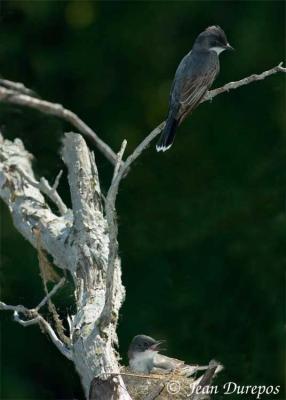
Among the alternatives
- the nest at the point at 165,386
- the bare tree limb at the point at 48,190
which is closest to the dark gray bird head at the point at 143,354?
the nest at the point at 165,386

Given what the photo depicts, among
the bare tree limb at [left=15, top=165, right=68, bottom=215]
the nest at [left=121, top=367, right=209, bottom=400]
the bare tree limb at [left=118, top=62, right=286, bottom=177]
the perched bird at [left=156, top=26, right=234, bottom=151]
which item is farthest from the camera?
the bare tree limb at [left=15, top=165, right=68, bottom=215]

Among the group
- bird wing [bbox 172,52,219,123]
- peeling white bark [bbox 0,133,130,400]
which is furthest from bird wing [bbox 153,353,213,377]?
bird wing [bbox 172,52,219,123]

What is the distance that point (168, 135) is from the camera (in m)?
3.72

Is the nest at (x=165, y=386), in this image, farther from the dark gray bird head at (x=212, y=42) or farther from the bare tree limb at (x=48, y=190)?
the dark gray bird head at (x=212, y=42)

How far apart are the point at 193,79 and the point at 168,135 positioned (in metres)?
0.36

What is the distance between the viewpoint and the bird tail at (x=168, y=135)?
12.0 feet

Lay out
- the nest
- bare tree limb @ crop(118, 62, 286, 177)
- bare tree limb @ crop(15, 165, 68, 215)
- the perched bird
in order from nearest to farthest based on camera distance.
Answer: bare tree limb @ crop(118, 62, 286, 177), the nest, the perched bird, bare tree limb @ crop(15, 165, 68, 215)

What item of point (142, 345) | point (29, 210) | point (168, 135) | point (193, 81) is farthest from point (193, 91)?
point (142, 345)

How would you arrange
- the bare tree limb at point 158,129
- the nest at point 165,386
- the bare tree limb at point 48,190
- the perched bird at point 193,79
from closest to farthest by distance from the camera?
1. the bare tree limb at point 158,129
2. the nest at point 165,386
3. the perched bird at point 193,79
4. the bare tree limb at point 48,190

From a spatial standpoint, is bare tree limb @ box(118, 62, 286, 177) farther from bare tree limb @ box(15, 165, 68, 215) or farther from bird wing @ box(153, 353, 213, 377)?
bird wing @ box(153, 353, 213, 377)

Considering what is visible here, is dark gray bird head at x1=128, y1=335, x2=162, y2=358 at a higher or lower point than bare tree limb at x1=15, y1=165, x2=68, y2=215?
lower

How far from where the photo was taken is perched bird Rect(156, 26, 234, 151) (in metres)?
3.79

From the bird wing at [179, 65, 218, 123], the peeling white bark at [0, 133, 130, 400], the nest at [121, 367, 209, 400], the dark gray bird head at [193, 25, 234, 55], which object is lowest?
the nest at [121, 367, 209, 400]

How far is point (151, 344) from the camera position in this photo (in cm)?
390
